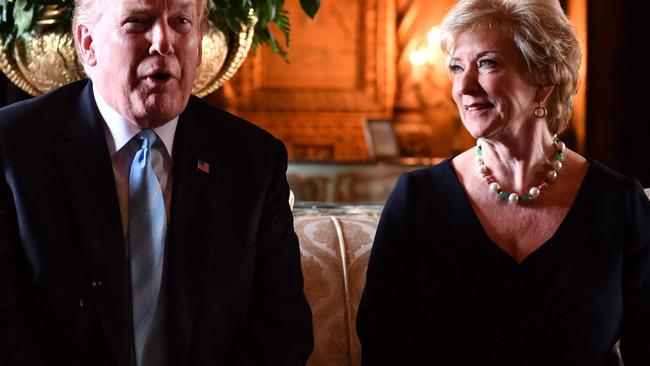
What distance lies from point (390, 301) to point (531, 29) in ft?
2.16

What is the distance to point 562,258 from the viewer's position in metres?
1.84

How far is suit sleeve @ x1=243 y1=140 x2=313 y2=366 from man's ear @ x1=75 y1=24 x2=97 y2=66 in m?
0.41

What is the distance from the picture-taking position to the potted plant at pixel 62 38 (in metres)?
2.43

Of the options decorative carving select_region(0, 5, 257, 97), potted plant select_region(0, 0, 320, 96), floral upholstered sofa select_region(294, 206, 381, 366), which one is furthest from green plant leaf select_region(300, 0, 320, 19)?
floral upholstered sofa select_region(294, 206, 381, 366)

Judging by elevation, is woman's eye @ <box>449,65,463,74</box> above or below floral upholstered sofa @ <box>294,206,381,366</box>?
above

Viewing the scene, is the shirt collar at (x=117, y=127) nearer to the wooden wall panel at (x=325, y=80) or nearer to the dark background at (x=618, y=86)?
the dark background at (x=618, y=86)

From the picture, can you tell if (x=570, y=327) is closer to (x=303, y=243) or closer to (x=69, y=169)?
(x=303, y=243)

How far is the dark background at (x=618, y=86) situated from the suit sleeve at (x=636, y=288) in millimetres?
4895

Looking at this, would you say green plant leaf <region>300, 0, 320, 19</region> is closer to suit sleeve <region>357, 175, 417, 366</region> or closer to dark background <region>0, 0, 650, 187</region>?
suit sleeve <region>357, 175, 417, 366</region>

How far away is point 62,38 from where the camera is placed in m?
2.53

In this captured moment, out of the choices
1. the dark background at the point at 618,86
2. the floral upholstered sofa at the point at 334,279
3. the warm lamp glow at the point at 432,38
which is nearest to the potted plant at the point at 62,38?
the floral upholstered sofa at the point at 334,279

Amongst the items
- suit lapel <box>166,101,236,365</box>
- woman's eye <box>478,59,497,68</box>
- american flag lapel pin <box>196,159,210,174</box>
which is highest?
woman's eye <box>478,59,497,68</box>

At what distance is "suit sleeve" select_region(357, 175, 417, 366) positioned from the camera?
6.11 feet

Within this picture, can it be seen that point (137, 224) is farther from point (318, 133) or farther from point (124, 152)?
point (318, 133)
